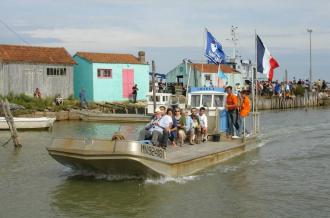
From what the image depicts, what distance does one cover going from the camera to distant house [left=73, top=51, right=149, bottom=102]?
1831 inches

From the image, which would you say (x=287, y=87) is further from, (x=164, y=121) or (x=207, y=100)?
(x=164, y=121)

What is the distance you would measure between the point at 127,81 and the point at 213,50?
80.5 ft

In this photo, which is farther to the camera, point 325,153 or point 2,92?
point 2,92

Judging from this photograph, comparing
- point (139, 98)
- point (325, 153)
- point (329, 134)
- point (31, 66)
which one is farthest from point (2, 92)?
point (325, 153)

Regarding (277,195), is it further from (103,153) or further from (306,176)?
(103,153)

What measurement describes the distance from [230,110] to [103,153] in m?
8.19

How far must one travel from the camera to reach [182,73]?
61000mm

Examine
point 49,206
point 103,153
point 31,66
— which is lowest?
point 49,206

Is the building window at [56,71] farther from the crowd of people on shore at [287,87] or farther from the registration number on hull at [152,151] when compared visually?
the registration number on hull at [152,151]

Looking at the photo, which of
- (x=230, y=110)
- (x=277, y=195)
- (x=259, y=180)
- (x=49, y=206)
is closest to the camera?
(x=49, y=206)

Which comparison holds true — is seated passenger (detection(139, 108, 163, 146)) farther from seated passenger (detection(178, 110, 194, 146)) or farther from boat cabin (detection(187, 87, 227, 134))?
boat cabin (detection(187, 87, 227, 134))

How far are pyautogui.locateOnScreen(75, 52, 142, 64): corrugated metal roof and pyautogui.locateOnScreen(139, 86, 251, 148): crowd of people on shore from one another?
26319 millimetres

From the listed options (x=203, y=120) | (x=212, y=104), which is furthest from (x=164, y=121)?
(x=212, y=104)

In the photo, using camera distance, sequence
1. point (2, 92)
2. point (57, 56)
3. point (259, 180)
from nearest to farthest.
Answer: point (259, 180), point (2, 92), point (57, 56)
